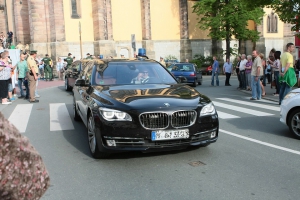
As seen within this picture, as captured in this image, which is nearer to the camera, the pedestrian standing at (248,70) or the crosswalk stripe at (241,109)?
the crosswalk stripe at (241,109)

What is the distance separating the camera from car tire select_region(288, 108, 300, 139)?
7236 mm

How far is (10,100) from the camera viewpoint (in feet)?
48.8

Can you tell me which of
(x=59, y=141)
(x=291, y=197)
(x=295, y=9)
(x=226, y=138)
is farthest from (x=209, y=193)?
(x=295, y=9)

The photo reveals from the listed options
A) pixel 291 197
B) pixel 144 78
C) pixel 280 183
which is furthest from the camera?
pixel 144 78

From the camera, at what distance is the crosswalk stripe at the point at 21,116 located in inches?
360

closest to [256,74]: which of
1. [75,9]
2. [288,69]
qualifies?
[288,69]

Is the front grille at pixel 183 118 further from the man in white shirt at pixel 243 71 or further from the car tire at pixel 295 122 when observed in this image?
the man in white shirt at pixel 243 71

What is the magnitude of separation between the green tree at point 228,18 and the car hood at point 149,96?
28.3 meters

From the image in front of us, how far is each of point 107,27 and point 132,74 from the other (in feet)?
101

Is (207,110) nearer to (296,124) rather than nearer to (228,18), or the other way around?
(296,124)

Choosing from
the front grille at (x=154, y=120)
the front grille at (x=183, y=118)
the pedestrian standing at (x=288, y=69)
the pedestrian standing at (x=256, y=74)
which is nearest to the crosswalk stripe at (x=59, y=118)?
the front grille at (x=154, y=120)

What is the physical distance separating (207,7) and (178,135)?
31.6 meters

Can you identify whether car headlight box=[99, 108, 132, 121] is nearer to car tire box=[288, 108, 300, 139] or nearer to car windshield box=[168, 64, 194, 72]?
car tire box=[288, 108, 300, 139]

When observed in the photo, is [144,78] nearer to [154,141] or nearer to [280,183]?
[154,141]
